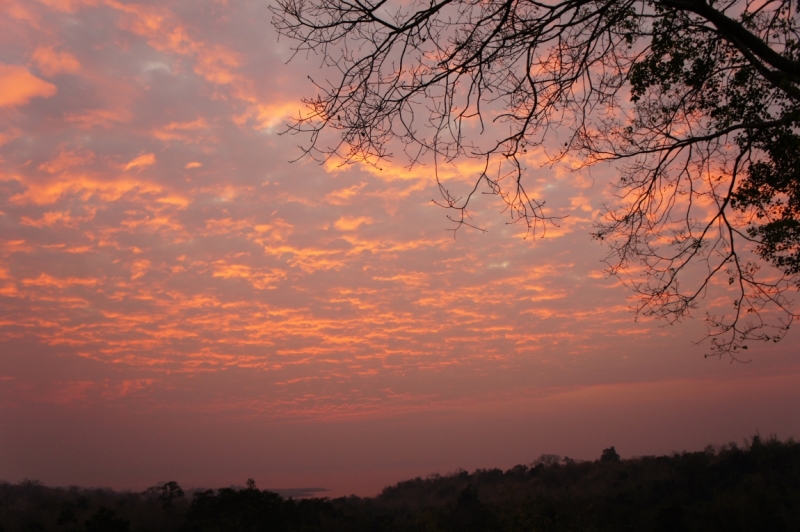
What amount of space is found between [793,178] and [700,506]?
40.9 m

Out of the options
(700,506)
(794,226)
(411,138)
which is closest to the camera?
(411,138)

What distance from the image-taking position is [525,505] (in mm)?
32062

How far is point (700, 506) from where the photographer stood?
39719mm

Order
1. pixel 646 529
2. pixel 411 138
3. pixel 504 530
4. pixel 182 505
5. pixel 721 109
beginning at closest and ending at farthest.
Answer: pixel 411 138 → pixel 721 109 → pixel 504 530 → pixel 646 529 → pixel 182 505

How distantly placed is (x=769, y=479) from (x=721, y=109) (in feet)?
164

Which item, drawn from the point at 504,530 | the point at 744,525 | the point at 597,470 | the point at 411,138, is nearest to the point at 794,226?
the point at 411,138

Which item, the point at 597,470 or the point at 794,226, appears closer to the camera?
the point at 794,226

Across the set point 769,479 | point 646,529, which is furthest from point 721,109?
point 769,479

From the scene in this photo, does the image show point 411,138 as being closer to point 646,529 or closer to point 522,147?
point 522,147

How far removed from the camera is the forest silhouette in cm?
3259

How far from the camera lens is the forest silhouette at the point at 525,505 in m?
32.6

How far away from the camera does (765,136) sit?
19.5 feet

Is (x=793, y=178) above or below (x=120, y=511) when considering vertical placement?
above

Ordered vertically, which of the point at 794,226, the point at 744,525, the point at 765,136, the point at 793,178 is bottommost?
the point at 744,525
